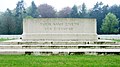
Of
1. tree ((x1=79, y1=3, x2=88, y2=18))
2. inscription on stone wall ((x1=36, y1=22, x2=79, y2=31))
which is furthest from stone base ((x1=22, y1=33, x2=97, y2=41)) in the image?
tree ((x1=79, y1=3, x2=88, y2=18))

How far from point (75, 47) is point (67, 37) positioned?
5.40 metres

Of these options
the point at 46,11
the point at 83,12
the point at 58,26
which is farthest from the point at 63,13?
the point at 58,26

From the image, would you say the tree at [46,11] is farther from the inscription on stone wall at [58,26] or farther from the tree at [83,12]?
the inscription on stone wall at [58,26]

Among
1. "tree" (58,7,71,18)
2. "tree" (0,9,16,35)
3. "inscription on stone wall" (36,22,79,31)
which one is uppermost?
"tree" (58,7,71,18)

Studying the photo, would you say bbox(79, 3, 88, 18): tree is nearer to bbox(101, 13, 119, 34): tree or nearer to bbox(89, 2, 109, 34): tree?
bbox(89, 2, 109, 34): tree

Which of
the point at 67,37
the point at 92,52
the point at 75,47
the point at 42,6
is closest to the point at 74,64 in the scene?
the point at 92,52

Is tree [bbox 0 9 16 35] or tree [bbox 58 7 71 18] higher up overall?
tree [bbox 58 7 71 18]

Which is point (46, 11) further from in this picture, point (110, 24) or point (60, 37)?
point (60, 37)

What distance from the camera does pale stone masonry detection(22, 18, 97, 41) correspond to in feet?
66.0

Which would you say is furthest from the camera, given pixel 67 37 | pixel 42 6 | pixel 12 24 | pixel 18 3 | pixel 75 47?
pixel 42 6

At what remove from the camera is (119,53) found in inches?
489

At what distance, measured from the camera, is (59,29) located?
2027 centimetres

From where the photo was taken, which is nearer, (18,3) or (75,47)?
(75,47)

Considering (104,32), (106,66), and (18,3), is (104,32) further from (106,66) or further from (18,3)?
(106,66)
